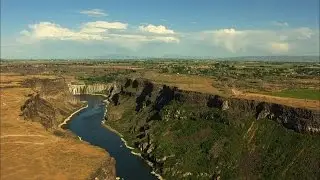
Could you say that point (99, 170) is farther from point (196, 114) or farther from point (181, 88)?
point (181, 88)

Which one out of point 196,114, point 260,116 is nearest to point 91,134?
point 196,114

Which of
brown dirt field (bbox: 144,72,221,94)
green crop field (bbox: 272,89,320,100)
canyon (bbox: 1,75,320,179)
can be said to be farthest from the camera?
brown dirt field (bbox: 144,72,221,94)

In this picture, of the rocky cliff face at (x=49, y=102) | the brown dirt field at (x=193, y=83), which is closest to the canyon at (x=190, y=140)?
the rocky cliff face at (x=49, y=102)

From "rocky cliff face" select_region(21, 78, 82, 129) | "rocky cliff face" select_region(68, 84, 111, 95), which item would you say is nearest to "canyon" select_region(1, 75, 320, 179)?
"rocky cliff face" select_region(21, 78, 82, 129)

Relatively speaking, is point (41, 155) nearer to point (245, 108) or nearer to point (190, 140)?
point (190, 140)

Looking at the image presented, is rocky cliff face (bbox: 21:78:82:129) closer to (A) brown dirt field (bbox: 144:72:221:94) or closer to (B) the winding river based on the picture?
(B) the winding river

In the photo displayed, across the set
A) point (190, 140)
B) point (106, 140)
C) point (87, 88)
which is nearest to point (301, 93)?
point (190, 140)
